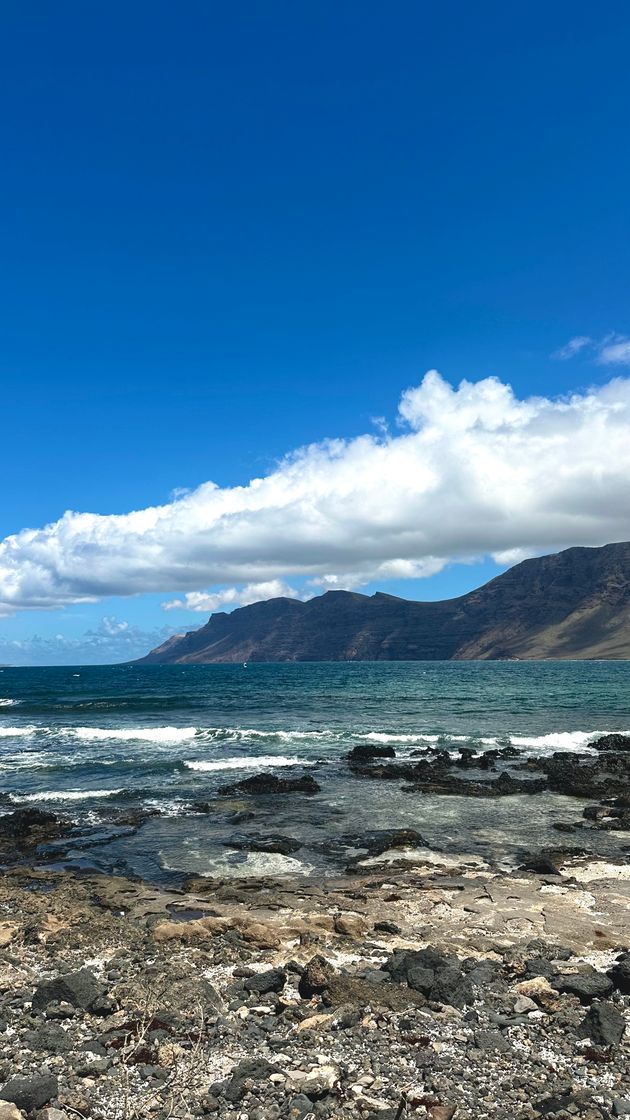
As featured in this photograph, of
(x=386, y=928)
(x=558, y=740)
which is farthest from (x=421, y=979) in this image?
(x=558, y=740)

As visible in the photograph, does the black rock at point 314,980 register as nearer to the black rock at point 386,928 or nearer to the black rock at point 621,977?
the black rock at point 386,928

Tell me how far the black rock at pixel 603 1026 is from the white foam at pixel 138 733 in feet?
132

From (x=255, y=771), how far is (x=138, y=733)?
18.3 metres

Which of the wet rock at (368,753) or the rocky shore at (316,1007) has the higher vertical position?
the rocky shore at (316,1007)

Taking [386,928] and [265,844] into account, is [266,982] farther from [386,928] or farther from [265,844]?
[265,844]

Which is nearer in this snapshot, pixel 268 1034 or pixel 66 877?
pixel 268 1034

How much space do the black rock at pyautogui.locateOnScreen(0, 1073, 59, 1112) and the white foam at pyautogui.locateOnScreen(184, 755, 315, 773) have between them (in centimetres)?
2837

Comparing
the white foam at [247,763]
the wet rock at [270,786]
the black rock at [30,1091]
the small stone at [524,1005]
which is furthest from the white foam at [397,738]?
the black rock at [30,1091]

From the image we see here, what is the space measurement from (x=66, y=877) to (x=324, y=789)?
50.2ft

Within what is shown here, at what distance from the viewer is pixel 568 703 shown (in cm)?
7206

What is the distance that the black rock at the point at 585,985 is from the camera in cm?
954

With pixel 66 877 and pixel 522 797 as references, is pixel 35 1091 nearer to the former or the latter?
pixel 66 877

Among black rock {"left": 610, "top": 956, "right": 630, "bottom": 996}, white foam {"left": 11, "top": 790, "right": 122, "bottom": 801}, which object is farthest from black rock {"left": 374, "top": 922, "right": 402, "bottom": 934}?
white foam {"left": 11, "top": 790, "right": 122, "bottom": 801}

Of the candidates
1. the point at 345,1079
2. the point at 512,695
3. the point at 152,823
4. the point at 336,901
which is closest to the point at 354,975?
the point at 345,1079
